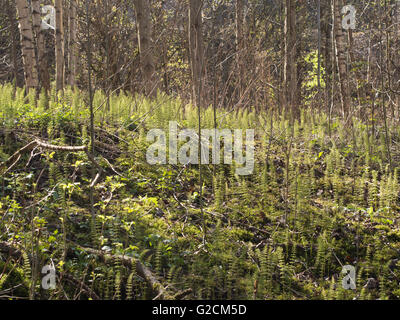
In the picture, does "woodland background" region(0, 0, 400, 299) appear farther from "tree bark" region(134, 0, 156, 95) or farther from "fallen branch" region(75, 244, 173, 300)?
"tree bark" region(134, 0, 156, 95)

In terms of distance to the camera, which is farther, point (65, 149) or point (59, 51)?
point (59, 51)

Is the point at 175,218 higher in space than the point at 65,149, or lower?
lower

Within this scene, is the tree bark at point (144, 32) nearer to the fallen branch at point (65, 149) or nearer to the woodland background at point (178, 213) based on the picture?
the woodland background at point (178, 213)

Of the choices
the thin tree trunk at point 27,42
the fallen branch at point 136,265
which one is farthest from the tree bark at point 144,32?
the fallen branch at point 136,265

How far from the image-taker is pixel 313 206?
14.8 ft

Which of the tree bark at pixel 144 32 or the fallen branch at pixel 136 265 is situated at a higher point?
the tree bark at pixel 144 32

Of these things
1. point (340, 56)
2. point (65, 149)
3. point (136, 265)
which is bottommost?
point (136, 265)

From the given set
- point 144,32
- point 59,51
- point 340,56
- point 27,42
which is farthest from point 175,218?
point 340,56

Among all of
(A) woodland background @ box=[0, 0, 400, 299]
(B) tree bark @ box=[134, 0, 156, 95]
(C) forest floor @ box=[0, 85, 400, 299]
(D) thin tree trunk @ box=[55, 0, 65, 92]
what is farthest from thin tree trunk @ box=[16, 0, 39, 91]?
(C) forest floor @ box=[0, 85, 400, 299]

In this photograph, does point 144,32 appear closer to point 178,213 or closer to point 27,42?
point 27,42

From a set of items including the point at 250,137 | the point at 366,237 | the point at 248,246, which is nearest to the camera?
the point at 248,246
